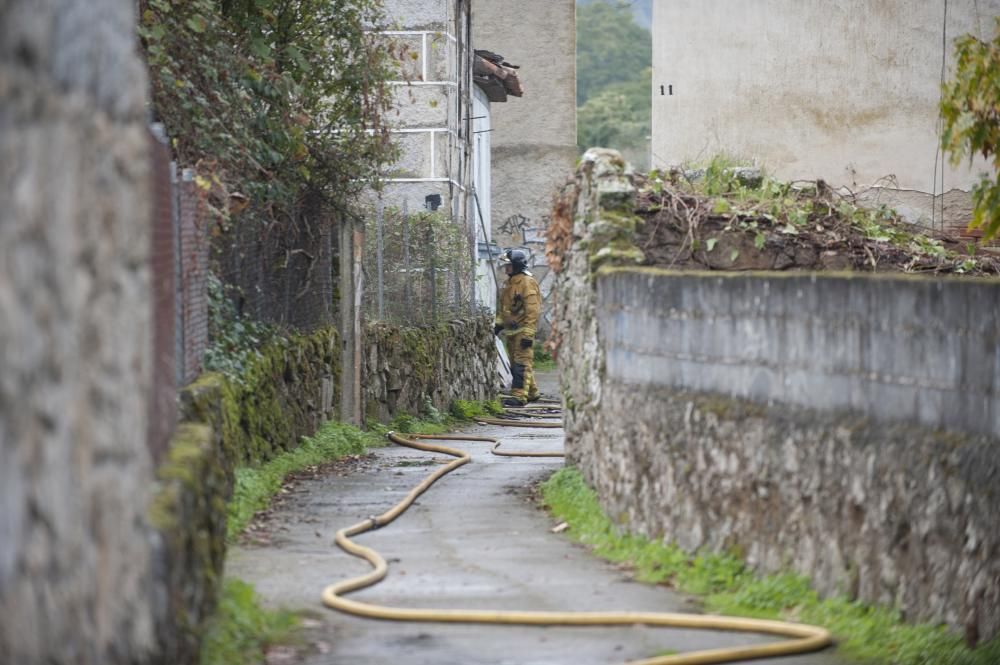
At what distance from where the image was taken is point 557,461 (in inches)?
614

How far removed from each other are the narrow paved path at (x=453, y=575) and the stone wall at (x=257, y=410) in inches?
22.0

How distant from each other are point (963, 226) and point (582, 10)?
69.2m

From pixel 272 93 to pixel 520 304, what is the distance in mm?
9291

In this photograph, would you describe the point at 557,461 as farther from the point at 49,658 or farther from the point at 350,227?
the point at 49,658

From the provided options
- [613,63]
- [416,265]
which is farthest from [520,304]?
[613,63]

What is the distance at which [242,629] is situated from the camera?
22.3 ft

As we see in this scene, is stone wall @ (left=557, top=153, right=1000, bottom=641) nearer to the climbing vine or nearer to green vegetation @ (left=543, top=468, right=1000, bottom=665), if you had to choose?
green vegetation @ (left=543, top=468, right=1000, bottom=665)

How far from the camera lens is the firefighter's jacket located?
23.2 metres

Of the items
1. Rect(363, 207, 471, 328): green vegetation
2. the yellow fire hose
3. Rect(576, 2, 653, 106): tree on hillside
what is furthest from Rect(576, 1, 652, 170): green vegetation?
the yellow fire hose

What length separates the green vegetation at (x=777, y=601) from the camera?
646cm

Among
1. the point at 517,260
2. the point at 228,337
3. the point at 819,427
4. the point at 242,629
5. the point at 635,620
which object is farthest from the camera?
the point at 517,260

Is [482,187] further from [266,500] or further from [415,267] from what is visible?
[266,500]

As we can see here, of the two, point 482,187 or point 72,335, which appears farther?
point 482,187

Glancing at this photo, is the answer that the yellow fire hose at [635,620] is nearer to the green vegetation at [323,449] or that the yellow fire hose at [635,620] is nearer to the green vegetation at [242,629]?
the green vegetation at [242,629]
